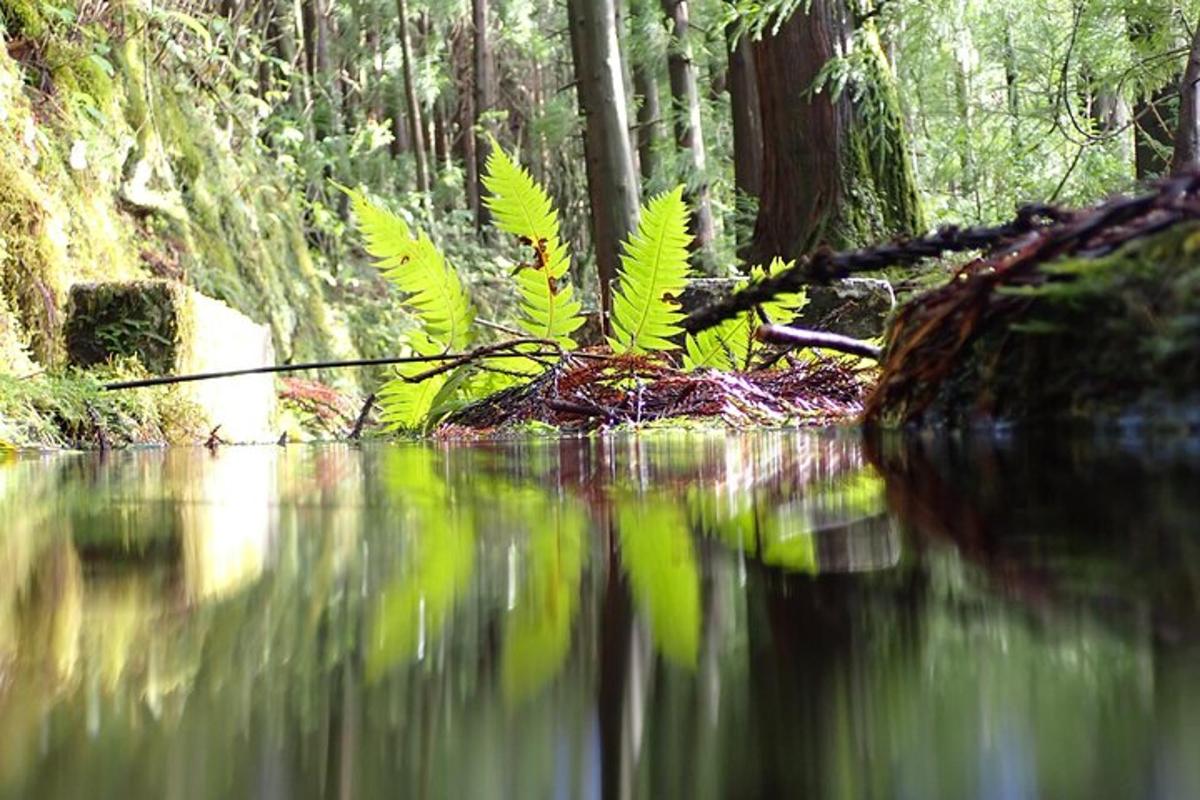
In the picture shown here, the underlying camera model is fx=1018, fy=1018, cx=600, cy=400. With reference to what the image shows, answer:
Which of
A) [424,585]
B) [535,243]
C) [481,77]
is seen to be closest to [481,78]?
[481,77]

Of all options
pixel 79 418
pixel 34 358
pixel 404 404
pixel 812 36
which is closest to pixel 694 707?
pixel 404 404

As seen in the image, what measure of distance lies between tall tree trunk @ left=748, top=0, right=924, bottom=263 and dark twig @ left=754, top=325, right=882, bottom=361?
4478mm

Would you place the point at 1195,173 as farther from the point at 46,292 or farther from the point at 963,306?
the point at 46,292

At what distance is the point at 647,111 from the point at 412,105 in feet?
17.7

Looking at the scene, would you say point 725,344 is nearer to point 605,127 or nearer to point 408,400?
point 408,400

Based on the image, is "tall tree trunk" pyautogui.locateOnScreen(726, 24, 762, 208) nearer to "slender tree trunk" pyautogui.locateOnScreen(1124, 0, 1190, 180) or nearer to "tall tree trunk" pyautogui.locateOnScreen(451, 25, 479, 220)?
"slender tree trunk" pyautogui.locateOnScreen(1124, 0, 1190, 180)

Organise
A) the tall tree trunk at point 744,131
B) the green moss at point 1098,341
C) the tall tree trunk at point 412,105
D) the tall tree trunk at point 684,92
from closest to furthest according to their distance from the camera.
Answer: the green moss at point 1098,341 → the tall tree trunk at point 744,131 → the tall tree trunk at point 684,92 → the tall tree trunk at point 412,105

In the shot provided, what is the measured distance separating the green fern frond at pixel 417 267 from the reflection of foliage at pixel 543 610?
176 cm

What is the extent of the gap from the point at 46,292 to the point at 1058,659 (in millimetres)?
4236

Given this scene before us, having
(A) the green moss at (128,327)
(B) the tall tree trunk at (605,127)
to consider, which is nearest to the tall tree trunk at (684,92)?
(B) the tall tree trunk at (605,127)

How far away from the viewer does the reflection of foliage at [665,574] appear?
285mm

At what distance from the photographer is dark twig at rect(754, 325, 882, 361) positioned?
87 cm

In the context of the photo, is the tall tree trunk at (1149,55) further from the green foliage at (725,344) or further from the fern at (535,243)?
the fern at (535,243)

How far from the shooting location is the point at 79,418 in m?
2.46
